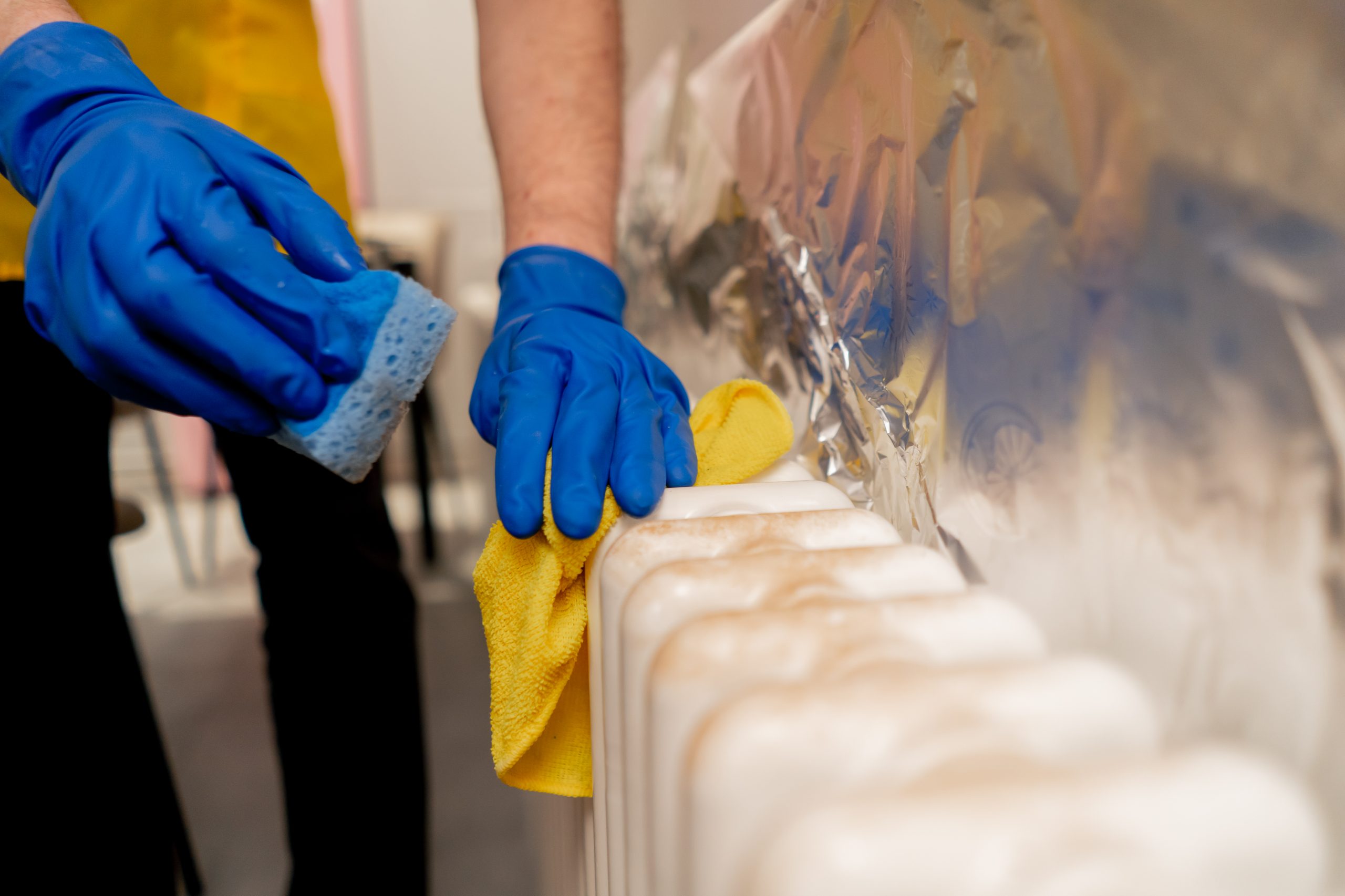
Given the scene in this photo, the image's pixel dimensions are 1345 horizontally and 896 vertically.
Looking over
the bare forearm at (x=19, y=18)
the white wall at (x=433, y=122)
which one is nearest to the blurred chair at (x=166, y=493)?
the white wall at (x=433, y=122)

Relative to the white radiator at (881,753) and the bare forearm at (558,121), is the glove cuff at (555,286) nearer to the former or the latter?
the bare forearm at (558,121)

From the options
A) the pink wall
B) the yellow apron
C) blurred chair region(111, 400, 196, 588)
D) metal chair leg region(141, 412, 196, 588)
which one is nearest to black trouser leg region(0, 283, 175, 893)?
the yellow apron

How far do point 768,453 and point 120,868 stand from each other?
818mm

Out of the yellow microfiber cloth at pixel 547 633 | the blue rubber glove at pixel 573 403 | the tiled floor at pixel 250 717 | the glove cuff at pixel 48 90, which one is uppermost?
the glove cuff at pixel 48 90

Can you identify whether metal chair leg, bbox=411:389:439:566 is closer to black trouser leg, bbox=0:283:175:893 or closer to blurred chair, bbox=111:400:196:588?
blurred chair, bbox=111:400:196:588

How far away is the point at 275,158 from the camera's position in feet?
1.70

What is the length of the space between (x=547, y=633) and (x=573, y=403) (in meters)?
0.14

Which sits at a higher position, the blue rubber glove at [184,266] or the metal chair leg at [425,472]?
the blue rubber glove at [184,266]

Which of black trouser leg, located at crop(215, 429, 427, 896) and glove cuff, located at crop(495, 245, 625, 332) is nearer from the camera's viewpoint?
glove cuff, located at crop(495, 245, 625, 332)

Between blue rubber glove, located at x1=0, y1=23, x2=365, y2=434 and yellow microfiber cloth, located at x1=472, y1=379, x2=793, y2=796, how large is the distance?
0.13 m

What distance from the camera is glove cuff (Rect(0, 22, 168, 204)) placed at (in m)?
0.52


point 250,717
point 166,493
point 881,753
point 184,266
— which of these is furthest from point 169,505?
point 881,753

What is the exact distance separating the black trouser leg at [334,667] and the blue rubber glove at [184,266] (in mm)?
295

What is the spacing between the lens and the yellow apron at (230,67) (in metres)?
0.74
